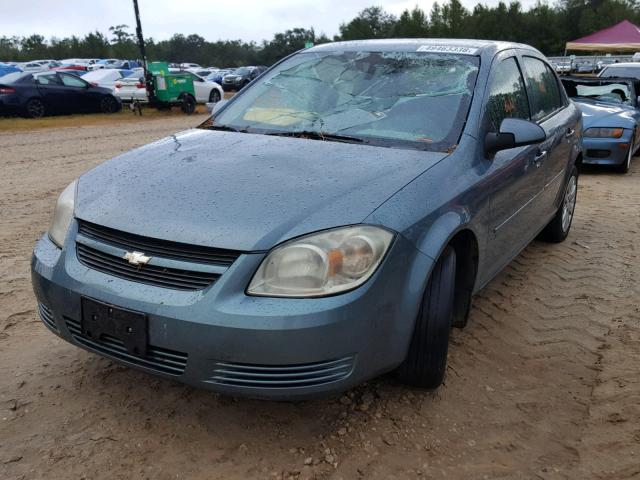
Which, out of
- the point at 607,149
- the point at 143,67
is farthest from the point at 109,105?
the point at 607,149

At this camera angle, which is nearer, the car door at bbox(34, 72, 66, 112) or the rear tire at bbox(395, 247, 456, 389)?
the rear tire at bbox(395, 247, 456, 389)

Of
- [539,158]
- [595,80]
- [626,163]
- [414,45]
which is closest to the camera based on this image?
[414,45]

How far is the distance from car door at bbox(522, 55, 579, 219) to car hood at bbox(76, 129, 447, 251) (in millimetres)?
1609

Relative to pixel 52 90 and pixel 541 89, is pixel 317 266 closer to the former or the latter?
pixel 541 89

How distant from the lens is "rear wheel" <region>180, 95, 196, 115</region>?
1878 centimetres

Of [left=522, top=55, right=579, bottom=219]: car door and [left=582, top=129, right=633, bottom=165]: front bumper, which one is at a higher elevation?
[left=522, top=55, right=579, bottom=219]: car door

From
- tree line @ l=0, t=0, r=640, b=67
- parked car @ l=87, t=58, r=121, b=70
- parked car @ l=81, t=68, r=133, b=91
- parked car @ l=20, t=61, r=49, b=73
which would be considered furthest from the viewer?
tree line @ l=0, t=0, r=640, b=67

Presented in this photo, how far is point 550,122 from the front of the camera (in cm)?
414

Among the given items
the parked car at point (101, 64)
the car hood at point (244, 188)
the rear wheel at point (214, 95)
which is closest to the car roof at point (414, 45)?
the car hood at point (244, 188)

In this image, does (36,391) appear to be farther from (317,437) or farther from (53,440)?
(317,437)

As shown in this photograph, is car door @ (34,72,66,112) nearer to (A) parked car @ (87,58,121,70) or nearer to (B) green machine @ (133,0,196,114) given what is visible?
(B) green machine @ (133,0,196,114)

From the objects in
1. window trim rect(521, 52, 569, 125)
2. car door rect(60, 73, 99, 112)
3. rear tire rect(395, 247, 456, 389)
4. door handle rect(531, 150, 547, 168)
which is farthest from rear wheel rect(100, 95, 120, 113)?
rear tire rect(395, 247, 456, 389)

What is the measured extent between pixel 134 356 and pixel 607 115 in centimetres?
806

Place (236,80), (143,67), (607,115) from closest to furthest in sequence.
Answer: (607,115)
(143,67)
(236,80)
